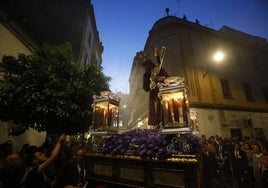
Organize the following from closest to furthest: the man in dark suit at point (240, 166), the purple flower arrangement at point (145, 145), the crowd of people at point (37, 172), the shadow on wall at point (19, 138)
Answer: the crowd of people at point (37, 172), the purple flower arrangement at point (145, 145), the man in dark suit at point (240, 166), the shadow on wall at point (19, 138)

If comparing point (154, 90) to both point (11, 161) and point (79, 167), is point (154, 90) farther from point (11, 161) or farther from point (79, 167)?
point (11, 161)

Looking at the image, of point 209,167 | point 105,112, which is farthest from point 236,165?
point 105,112

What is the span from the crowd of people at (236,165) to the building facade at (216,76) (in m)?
5.29

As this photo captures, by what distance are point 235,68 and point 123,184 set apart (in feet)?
66.9

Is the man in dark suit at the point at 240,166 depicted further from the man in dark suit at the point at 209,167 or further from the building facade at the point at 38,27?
the building facade at the point at 38,27

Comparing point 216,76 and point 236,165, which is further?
point 216,76

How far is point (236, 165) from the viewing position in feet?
25.8

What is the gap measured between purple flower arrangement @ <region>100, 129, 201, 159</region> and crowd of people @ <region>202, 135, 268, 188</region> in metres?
3.14

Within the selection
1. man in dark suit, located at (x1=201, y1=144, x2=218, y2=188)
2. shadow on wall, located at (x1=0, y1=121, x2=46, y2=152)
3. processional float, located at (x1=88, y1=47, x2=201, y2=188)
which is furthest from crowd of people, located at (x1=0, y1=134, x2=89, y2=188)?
man in dark suit, located at (x1=201, y1=144, x2=218, y2=188)

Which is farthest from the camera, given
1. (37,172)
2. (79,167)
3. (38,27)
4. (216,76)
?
(216,76)

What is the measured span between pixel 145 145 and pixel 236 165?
6.38m

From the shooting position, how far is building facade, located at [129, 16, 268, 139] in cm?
1541

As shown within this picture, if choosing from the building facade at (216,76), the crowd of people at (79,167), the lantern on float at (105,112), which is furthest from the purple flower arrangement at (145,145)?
the building facade at (216,76)

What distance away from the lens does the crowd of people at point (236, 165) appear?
671 centimetres
